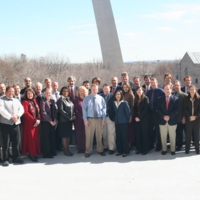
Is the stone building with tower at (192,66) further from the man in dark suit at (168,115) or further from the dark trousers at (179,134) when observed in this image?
the man in dark suit at (168,115)

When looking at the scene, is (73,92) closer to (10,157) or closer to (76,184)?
(10,157)

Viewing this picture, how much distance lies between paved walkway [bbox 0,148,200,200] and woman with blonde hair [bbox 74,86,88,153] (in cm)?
37

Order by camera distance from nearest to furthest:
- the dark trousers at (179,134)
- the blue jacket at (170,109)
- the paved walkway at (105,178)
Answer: the paved walkway at (105,178), the blue jacket at (170,109), the dark trousers at (179,134)

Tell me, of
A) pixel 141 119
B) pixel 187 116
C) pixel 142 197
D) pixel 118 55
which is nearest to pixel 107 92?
pixel 141 119

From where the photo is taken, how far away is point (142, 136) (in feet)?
21.1

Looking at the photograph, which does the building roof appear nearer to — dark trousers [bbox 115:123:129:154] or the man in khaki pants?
dark trousers [bbox 115:123:129:154]

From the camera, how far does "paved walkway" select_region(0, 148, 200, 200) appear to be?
13.8 feet

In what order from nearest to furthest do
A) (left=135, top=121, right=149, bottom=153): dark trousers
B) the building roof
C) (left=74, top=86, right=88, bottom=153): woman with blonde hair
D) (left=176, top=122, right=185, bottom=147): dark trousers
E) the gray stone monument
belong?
(left=135, top=121, right=149, bottom=153): dark trousers → (left=74, top=86, right=88, bottom=153): woman with blonde hair → (left=176, top=122, right=185, bottom=147): dark trousers → the building roof → the gray stone monument

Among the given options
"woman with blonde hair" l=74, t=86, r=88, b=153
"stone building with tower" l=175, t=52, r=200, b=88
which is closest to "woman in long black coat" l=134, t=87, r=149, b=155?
"woman with blonde hair" l=74, t=86, r=88, b=153

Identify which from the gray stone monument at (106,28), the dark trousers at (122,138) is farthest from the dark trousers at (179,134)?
the gray stone monument at (106,28)

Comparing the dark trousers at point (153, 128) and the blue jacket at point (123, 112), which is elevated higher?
the blue jacket at point (123, 112)

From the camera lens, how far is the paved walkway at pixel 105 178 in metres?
4.22

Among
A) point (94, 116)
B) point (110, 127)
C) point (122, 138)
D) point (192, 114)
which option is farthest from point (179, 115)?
point (94, 116)

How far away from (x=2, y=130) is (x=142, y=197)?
332 cm
